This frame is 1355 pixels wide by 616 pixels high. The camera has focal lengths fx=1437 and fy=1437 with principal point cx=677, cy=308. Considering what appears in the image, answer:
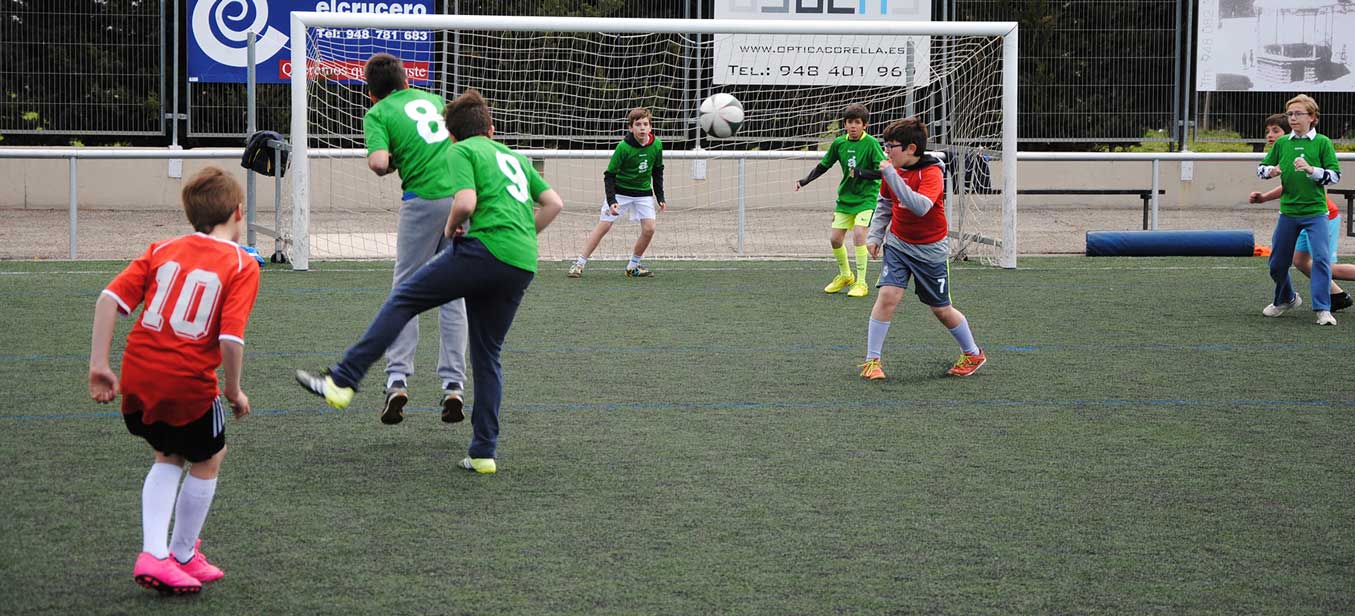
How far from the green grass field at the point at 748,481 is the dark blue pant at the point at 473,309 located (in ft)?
1.01

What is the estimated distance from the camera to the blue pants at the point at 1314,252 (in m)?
9.85

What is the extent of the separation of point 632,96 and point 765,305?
23.6ft

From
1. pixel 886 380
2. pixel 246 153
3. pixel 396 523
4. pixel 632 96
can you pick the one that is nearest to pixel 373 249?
pixel 246 153

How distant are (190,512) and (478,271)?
156cm

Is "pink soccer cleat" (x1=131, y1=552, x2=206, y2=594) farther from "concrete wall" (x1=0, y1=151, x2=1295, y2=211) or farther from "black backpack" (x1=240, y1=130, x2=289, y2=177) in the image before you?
"concrete wall" (x1=0, y1=151, x2=1295, y2=211)

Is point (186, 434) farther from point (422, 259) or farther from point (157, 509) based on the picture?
point (422, 259)

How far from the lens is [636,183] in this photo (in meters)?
13.4

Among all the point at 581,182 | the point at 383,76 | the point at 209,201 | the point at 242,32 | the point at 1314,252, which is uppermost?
the point at 242,32

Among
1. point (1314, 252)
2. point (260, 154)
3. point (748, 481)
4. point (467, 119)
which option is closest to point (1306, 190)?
point (1314, 252)

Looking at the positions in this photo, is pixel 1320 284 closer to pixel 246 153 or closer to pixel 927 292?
pixel 927 292

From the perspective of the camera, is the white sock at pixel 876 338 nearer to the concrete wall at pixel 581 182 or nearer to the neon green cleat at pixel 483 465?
the neon green cleat at pixel 483 465

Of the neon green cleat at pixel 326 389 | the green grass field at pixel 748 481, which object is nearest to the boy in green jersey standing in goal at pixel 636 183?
the green grass field at pixel 748 481

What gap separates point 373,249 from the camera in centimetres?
1580

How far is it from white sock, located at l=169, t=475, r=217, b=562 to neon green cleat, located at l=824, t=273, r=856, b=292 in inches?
340
